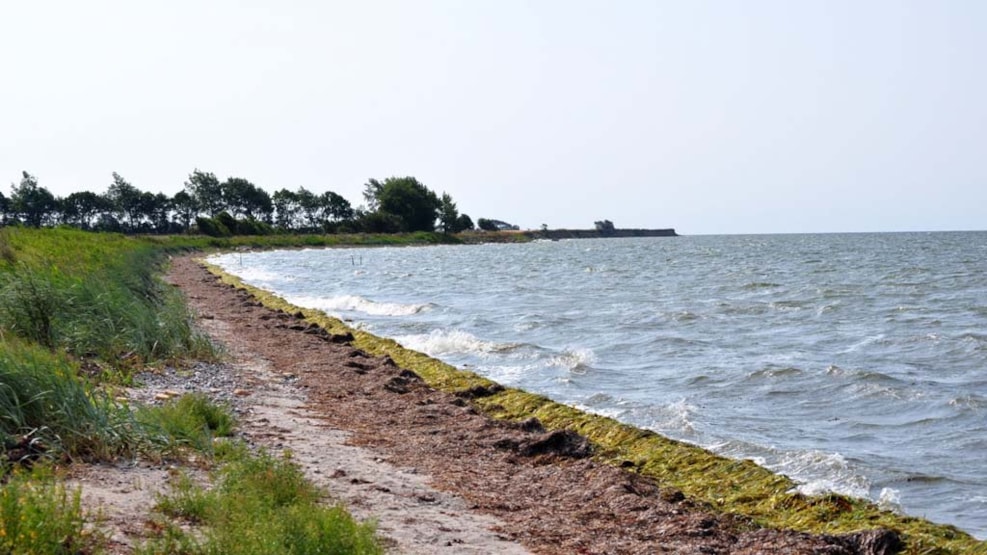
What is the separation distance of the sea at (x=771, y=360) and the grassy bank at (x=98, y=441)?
6687 millimetres

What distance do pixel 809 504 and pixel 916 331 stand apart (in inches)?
746

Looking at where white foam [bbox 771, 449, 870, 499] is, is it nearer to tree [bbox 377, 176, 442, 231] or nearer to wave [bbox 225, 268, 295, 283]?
wave [bbox 225, 268, 295, 283]

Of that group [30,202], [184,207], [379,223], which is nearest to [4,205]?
[30,202]

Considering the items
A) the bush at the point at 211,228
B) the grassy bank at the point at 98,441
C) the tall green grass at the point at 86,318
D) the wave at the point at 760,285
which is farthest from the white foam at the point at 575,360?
the bush at the point at 211,228

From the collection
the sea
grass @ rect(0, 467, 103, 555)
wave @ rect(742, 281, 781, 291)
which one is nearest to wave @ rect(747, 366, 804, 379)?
the sea

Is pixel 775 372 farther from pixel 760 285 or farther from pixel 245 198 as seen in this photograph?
pixel 245 198

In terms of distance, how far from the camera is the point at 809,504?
10281 mm

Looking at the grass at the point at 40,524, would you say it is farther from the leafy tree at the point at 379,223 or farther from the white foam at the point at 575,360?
the leafy tree at the point at 379,223

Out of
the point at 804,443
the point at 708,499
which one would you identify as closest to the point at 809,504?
the point at 708,499

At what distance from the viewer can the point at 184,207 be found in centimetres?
15525

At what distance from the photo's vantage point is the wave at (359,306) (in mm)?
37094

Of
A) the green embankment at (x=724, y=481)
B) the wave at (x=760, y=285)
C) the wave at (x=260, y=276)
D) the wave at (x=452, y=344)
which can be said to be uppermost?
the wave at (x=760, y=285)

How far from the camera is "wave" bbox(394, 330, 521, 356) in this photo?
2475 cm

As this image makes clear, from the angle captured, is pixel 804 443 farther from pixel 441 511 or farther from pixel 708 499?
pixel 441 511
